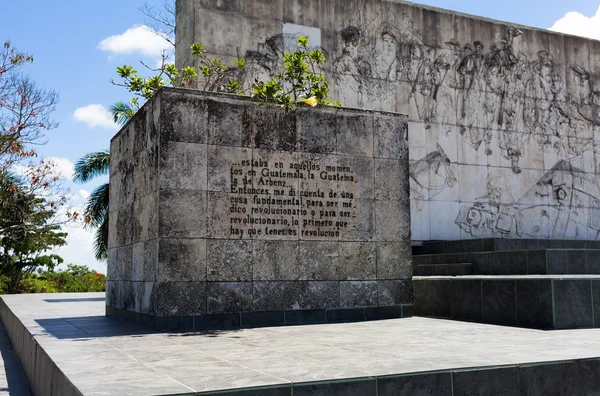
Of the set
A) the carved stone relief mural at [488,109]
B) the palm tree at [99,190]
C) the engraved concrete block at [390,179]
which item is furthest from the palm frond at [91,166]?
the engraved concrete block at [390,179]

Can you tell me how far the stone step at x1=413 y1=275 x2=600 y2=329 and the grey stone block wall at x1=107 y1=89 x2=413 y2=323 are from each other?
2.95ft

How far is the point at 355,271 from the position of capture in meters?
9.41

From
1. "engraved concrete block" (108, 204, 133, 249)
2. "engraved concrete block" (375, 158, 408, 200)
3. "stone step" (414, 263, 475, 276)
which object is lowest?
"stone step" (414, 263, 475, 276)

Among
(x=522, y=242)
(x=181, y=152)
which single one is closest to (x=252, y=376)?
(x=181, y=152)

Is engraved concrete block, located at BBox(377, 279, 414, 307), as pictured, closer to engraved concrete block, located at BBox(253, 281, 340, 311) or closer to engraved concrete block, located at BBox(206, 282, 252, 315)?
engraved concrete block, located at BBox(253, 281, 340, 311)

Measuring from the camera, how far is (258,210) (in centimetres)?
884

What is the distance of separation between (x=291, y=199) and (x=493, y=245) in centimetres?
834

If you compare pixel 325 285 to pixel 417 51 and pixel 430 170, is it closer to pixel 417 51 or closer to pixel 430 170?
pixel 430 170

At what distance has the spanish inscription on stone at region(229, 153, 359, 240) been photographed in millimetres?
8758

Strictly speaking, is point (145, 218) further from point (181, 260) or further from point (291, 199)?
point (291, 199)

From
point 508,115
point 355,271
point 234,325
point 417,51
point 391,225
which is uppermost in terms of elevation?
point 417,51

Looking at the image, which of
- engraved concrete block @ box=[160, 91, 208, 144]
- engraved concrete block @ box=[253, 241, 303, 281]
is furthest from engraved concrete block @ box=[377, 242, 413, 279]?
engraved concrete block @ box=[160, 91, 208, 144]

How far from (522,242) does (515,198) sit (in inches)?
177

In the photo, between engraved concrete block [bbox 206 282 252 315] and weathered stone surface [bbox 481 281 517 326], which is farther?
weathered stone surface [bbox 481 281 517 326]
